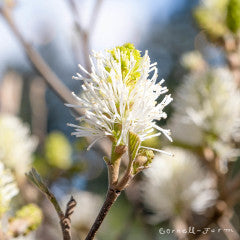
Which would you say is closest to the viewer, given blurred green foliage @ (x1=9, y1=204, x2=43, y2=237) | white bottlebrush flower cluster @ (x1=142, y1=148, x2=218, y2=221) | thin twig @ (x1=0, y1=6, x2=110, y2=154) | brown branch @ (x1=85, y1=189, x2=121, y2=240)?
brown branch @ (x1=85, y1=189, x2=121, y2=240)

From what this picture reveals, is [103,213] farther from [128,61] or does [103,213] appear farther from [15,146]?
[15,146]

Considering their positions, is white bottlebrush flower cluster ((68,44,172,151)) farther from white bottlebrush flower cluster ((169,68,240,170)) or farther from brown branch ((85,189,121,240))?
white bottlebrush flower cluster ((169,68,240,170))

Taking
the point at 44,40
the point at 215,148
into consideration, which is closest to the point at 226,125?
the point at 215,148

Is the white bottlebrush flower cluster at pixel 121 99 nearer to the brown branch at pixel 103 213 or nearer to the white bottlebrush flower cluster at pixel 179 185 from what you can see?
the brown branch at pixel 103 213

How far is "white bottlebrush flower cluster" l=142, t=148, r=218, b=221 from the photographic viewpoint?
1209 mm

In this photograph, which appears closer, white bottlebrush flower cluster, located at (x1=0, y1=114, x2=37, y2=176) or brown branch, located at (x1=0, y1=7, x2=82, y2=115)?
brown branch, located at (x1=0, y1=7, x2=82, y2=115)

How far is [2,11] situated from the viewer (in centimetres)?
97

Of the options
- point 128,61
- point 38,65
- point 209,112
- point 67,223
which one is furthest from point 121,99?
point 209,112

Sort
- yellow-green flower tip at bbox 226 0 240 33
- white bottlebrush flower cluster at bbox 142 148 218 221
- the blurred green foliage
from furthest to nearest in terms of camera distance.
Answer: white bottlebrush flower cluster at bbox 142 148 218 221 < yellow-green flower tip at bbox 226 0 240 33 < the blurred green foliage

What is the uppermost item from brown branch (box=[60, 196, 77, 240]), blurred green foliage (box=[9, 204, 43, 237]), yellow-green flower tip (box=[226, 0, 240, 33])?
yellow-green flower tip (box=[226, 0, 240, 33])

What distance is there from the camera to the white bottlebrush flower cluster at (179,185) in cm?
121

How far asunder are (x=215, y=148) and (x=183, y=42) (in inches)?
297

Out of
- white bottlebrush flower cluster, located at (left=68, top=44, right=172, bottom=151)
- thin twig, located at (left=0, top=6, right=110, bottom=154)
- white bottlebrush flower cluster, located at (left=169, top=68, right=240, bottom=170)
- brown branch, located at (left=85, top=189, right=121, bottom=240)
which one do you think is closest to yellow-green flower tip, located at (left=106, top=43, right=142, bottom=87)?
white bottlebrush flower cluster, located at (left=68, top=44, right=172, bottom=151)

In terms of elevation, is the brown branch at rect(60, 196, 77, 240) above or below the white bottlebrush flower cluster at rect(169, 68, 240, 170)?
below
